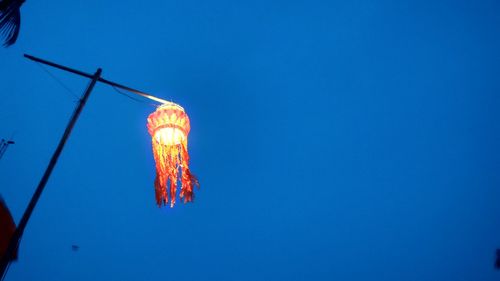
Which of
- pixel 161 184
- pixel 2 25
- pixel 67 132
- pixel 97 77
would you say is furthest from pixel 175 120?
pixel 2 25

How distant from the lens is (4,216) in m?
6.94

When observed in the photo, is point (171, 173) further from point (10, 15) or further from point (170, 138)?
point (10, 15)

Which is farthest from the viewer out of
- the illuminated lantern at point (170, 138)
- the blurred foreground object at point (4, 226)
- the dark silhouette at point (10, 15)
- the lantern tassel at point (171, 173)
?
the blurred foreground object at point (4, 226)

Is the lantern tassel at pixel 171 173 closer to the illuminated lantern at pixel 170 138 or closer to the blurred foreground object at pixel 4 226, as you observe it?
the illuminated lantern at pixel 170 138

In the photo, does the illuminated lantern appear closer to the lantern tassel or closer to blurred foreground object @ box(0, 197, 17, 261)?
the lantern tassel

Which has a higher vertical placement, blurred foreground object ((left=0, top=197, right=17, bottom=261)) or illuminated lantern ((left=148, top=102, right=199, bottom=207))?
illuminated lantern ((left=148, top=102, right=199, bottom=207))

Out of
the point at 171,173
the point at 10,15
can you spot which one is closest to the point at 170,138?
the point at 171,173

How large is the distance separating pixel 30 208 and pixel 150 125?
3493 mm

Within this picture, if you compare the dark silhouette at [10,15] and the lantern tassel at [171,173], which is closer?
the dark silhouette at [10,15]

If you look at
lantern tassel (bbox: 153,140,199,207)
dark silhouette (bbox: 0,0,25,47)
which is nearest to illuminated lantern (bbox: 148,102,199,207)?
lantern tassel (bbox: 153,140,199,207)

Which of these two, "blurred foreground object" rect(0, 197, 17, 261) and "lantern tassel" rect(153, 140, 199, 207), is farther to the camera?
"blurred foreground object" rect(0, 197, 17, 261)

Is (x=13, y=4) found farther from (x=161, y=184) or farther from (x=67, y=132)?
(x=161, y=184)

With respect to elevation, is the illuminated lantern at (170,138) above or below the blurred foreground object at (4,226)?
above

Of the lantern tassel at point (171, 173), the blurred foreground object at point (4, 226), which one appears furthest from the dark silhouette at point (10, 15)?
the blurred foreground object at point (4, 226)
